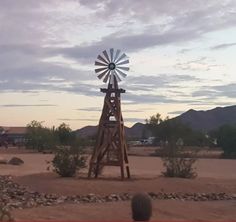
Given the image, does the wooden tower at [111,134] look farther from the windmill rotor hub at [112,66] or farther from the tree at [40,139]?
the tree at [40,139]

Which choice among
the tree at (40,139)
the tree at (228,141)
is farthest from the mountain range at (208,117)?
the tree at (228,141)

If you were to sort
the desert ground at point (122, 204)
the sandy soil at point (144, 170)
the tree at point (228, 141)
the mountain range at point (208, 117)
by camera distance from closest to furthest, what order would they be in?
the desert ground at point (122, 204) → the sandy soil at point (144, 170) → the tree at point (228, 141) → the mountain range at point (208, 117)

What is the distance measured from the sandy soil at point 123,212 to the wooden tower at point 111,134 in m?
6.71

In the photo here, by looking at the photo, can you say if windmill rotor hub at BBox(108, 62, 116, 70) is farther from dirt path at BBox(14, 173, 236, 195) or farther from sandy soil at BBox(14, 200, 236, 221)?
A: sandy soil at BBox(14, 200, 236, 221)

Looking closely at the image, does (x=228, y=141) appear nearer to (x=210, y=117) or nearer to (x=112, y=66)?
(x=112, y=66)

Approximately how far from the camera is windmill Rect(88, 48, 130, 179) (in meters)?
28.2

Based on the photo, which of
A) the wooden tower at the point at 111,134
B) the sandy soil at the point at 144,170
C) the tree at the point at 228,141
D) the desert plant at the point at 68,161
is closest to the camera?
the wooden tower at the point at 111,134

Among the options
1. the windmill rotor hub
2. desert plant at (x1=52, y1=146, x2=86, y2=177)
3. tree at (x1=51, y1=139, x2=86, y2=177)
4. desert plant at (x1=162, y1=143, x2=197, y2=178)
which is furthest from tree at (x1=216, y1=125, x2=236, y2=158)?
the windmill rotor hub

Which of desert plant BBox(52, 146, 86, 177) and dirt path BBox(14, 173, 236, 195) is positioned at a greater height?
desert plant BBox(52, 146, 86, 177)

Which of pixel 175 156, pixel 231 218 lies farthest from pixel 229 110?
pixel 231 218

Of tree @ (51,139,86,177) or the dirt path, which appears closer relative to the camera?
the dirt path

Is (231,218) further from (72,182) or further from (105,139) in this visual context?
(105,139)

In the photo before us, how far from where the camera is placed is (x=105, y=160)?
3027 cm

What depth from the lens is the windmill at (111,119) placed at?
28188 millimetres
